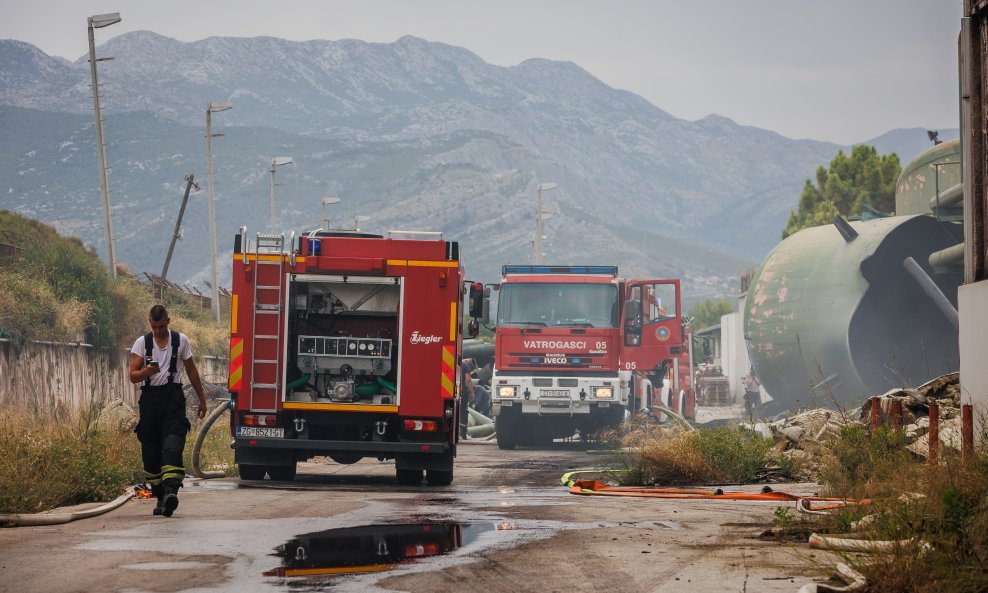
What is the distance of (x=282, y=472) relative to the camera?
17094mm

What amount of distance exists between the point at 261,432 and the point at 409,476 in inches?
78.8

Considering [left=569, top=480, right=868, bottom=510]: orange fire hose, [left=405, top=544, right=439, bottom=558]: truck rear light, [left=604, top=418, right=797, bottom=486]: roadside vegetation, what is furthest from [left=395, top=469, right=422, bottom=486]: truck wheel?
[left=405, top=544, right=439, bottom=558]: truck rear light

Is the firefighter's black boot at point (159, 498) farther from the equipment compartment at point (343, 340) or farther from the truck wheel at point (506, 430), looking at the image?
the truck wheel at point (506, 430)

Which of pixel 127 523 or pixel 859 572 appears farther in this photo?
pixel 127 523

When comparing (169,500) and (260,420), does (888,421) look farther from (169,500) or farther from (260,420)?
(169,500)

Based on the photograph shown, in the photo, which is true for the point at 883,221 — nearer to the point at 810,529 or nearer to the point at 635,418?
the point at 635,418

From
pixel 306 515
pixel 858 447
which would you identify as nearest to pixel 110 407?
pixel 306 515

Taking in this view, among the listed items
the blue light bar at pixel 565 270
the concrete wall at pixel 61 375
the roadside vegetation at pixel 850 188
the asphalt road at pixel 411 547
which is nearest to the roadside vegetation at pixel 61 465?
the asphalt road at pixel 411 547

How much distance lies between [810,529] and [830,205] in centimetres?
6106

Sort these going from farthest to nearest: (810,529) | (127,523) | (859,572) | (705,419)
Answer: (705,419), (127,523), (810,529), (859,572)

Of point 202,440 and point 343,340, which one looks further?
point 202,440

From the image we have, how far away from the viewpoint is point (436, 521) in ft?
36.8

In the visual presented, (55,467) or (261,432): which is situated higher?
(261,432)

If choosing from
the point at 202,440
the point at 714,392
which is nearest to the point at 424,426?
the point at 202,440
